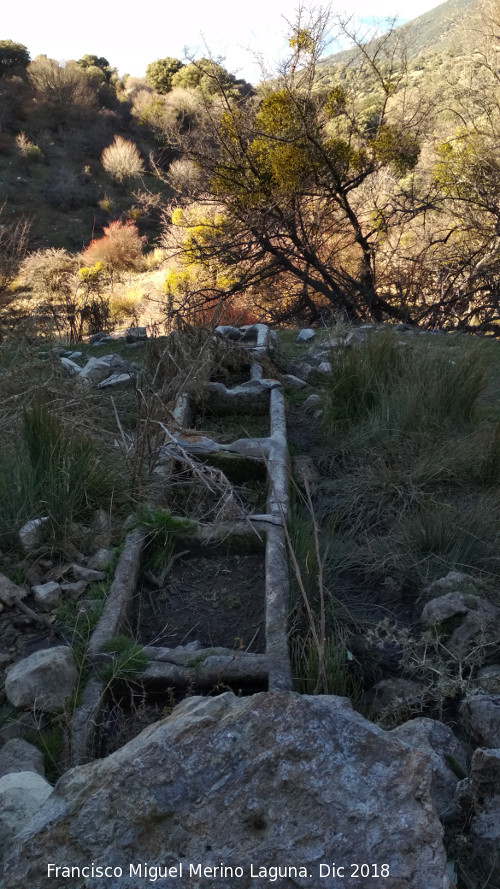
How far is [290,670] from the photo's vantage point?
245 cm

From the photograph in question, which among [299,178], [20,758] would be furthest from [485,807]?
[299,178]

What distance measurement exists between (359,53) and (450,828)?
33.4 feet

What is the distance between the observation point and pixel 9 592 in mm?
2801

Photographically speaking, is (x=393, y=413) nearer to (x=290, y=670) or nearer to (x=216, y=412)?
(x=216, y=412)

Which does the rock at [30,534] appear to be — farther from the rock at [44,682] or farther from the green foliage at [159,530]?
the rock at [44,682]

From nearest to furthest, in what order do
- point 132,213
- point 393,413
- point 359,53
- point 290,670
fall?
point 290,670
point 393,413
point 359,53
point 132,213

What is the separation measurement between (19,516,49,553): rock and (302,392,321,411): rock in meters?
2.75

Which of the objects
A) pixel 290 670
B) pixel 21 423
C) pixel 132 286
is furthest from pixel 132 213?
pixel 290 670

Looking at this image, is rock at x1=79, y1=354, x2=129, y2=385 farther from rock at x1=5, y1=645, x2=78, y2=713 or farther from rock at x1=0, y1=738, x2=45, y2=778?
rock at x1=0, y1=738, x2=45, y2=778

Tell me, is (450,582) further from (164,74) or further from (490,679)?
(164,74)

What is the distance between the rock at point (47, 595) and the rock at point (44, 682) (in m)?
0.46

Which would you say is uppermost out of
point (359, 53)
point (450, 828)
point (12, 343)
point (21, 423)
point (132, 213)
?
point (132, 213)

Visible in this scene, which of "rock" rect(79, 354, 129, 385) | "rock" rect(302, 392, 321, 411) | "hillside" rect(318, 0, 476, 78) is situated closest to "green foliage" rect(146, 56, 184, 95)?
"hillside" rect(318, 0, 476, 78)

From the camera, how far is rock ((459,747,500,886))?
1.58 metres
